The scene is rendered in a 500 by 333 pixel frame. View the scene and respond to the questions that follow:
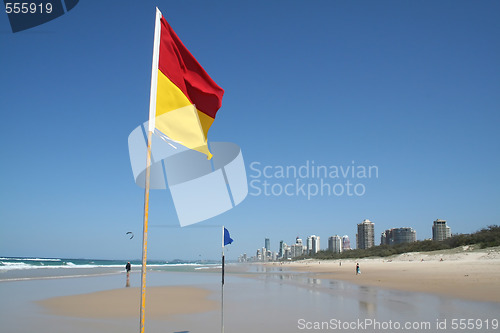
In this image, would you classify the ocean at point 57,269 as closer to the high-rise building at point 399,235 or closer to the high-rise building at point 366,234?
the high-rise building at point 399,235

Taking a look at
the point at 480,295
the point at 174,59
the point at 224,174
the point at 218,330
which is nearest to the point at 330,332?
the point at 218,330

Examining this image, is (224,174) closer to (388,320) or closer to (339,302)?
(388,320)

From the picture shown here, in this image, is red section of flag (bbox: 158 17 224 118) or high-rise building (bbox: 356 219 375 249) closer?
red section of flag (bbox: 158 17 224 118)

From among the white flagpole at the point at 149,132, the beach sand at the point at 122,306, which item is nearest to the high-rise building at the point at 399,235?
the beach sand at the point at 122,306

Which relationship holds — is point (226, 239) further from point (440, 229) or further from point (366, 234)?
point (366, 234)

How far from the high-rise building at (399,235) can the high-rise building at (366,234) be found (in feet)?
33.9

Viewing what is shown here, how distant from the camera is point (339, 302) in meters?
15.4

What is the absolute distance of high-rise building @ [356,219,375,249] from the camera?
535 ft

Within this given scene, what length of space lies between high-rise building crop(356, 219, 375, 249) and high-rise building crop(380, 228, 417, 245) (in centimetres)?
1033

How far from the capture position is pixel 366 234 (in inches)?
6471

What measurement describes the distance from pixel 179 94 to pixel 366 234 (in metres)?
169

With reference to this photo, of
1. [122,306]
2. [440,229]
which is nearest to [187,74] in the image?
[122,306]

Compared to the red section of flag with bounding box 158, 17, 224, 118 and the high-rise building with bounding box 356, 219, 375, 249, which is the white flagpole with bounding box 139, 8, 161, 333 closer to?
the red section of flag with bounding box 158, 17, 224, 118

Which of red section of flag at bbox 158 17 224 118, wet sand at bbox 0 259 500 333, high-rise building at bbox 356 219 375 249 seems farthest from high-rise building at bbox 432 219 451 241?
red section of flag at bbox 158 17 224 118
